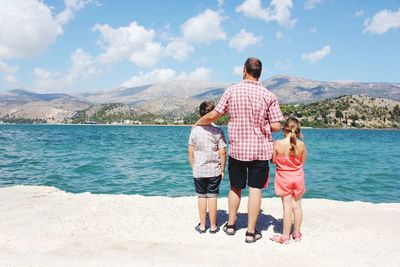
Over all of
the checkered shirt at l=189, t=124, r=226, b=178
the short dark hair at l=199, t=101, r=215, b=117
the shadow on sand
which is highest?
the short dark hair at l=199, t=101, r=215, b=117

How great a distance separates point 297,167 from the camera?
25.1 feet

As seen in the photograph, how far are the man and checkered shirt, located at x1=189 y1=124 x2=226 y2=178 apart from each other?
0.48 m

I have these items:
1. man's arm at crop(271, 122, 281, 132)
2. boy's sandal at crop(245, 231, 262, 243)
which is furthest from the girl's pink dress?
boy's sandal at crop(245, 231, 262, 243)

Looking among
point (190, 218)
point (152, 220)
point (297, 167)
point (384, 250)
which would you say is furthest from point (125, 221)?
point (384, 250)

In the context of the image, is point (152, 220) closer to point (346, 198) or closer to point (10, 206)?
point (10, 206)

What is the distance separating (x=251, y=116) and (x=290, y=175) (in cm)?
144

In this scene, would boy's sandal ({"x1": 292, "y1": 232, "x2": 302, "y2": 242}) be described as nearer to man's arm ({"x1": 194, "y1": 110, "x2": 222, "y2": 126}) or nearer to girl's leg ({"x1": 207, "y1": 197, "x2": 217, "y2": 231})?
girl's leg ({"x1": 207, "y1": 197, "x2": 217, "y2": 231})

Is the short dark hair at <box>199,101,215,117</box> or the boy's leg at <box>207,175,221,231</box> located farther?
the boy's leg at <box>207,175,221,231</box>

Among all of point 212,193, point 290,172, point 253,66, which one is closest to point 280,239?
point 290,172

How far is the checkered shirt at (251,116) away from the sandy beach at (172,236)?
1808 mm

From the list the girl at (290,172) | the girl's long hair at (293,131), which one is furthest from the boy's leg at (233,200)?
the girl's long hair at (293,131)

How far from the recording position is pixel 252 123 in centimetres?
733

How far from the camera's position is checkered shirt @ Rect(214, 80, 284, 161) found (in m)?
7.32

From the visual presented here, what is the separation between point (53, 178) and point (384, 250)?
17.4 metres
